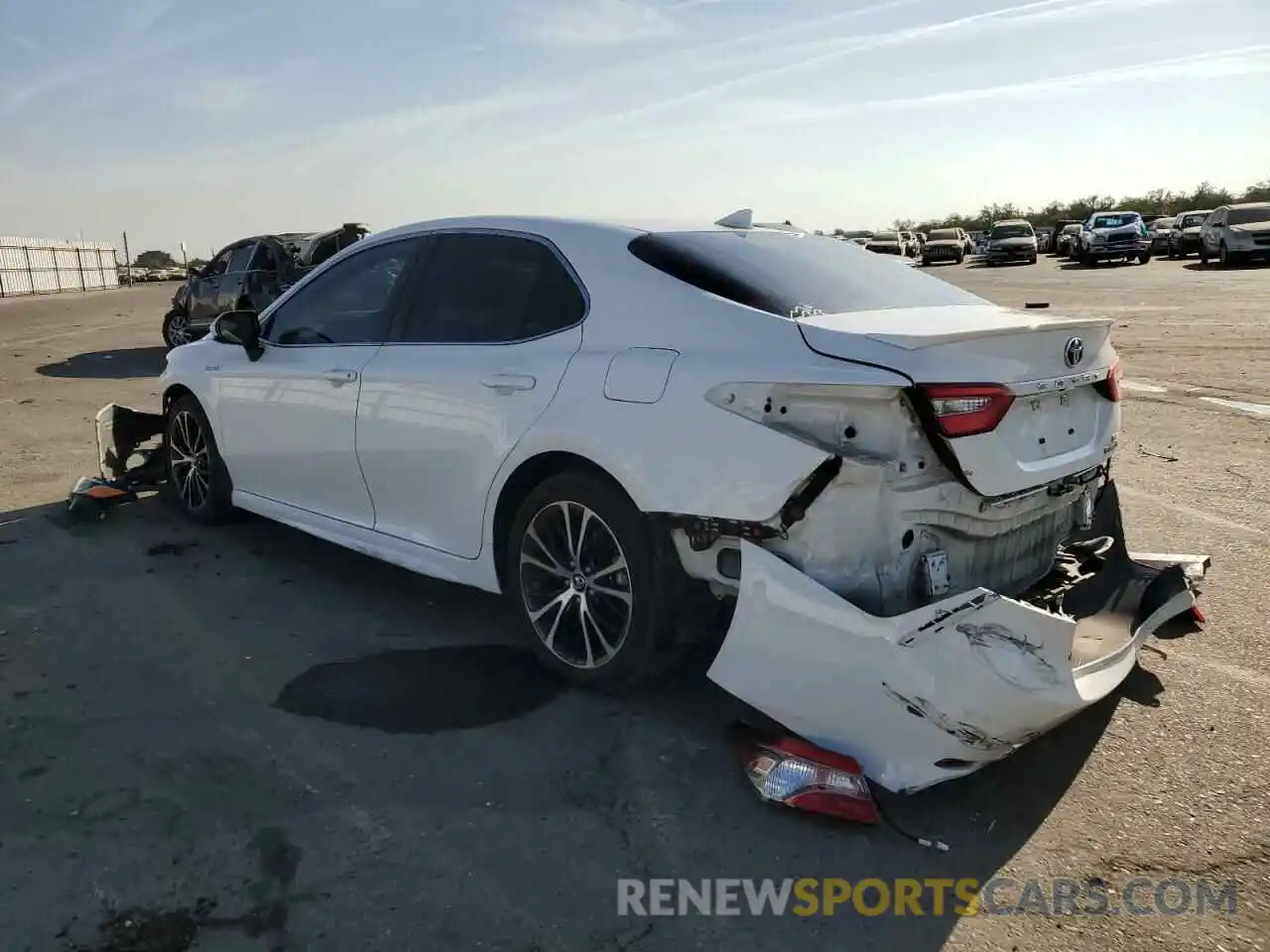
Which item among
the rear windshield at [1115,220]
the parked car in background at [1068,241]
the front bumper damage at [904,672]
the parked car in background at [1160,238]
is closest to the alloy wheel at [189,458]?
the front bumper damage at [904,672]

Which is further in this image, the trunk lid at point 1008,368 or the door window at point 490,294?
the door window at point 490,294

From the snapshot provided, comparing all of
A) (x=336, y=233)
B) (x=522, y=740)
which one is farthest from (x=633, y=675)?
(x=336, y=233)

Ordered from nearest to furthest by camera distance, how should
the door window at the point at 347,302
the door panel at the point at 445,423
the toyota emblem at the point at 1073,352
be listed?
the toyota emblem at the point at 1073,352 < the door panel at the point at 445,423 < the door window at the point at 347,302

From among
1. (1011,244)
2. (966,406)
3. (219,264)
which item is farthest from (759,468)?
(1011,244)

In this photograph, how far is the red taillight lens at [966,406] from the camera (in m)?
3.13

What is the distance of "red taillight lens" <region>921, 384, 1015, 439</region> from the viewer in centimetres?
313

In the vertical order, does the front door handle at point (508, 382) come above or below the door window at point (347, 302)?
below

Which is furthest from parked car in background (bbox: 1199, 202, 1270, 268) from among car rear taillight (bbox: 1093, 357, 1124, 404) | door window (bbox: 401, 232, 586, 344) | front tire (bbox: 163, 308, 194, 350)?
door window (bbox: 401, 232, 586, 344)

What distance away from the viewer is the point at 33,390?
1223 centimetres

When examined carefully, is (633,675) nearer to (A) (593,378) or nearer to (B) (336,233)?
(A) (593,378)

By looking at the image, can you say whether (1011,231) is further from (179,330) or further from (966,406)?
(966,406)

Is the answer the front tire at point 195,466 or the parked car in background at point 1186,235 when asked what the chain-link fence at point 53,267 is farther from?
the parked car in background at point 1186,235

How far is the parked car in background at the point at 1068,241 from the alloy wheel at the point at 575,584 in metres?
44.3

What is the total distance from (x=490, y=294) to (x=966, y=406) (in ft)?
6.73
